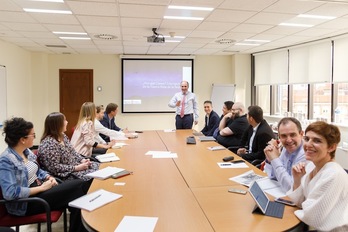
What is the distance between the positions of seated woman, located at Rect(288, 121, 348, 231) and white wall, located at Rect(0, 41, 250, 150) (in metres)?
6.74

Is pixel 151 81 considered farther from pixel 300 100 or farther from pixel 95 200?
pixel 95 200

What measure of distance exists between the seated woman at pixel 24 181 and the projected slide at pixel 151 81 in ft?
19.4

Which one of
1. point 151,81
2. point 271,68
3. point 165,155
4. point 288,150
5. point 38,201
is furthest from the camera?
point 151,81

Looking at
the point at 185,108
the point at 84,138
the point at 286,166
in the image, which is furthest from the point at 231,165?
Result: the point at 185,108

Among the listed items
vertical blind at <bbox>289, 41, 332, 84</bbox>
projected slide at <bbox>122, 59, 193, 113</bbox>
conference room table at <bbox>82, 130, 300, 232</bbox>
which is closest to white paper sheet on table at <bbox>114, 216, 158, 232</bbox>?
conference room table at <bbox>82, 130, 300, 232</bbox>

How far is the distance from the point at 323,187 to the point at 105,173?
68.1 inches

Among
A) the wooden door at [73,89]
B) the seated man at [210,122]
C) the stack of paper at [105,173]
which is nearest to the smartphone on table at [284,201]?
the stack of paper at [105,173]

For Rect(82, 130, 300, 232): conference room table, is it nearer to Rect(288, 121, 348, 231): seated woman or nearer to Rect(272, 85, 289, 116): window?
Rect(288, 121, 348, 231): seated woman

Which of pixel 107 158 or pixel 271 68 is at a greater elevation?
pixel 271 68

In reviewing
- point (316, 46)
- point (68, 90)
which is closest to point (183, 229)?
point (316, 46)

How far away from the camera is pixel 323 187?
59.3 inches

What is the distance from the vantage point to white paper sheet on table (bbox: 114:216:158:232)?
1.47 meters

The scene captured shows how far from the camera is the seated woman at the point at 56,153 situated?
8.96 feet

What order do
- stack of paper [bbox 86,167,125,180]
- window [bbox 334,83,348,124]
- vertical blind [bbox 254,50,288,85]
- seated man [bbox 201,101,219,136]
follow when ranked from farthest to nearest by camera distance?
1. vertical blind [bbox 254,50,288,85]
2. window [bbox 334,83,348,124]
3. seated man [bbox 201,101,219,136]
4. stack of paper [bbox 86,167,125,180]
